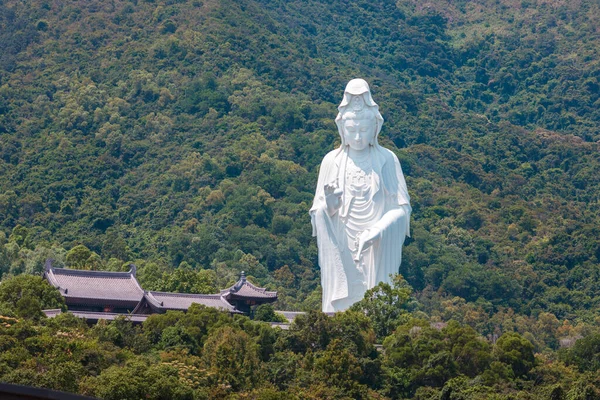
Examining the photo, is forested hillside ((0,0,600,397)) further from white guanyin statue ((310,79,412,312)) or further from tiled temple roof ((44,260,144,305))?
white guanyin statue ((310,79,412,312))

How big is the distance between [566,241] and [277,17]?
2058 centimetres

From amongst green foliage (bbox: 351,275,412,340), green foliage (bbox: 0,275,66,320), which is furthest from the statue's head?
green foliage (bbox: 0,275,66,320)

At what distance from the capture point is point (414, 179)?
4712 cm

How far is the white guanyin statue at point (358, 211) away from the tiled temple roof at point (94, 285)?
397 cm

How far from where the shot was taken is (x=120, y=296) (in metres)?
26.7

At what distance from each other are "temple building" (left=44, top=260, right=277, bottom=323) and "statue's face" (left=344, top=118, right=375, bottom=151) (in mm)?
3413

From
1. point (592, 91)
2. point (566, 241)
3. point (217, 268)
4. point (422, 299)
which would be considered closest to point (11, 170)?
point (217, 268)

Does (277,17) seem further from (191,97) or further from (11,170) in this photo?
(11,170)

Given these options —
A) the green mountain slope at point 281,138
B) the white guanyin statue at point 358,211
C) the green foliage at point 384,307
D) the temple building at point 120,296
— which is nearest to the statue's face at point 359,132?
the white guanyin statue at point 358,211

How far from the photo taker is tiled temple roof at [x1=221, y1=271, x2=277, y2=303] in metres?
28.0

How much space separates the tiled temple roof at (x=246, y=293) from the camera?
2797 cm

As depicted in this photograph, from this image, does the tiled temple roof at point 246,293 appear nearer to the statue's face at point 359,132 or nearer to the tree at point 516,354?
the statue's face at point 359,132

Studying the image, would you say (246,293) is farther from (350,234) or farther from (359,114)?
(359,114)

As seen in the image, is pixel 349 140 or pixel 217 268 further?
pixel 217 268
